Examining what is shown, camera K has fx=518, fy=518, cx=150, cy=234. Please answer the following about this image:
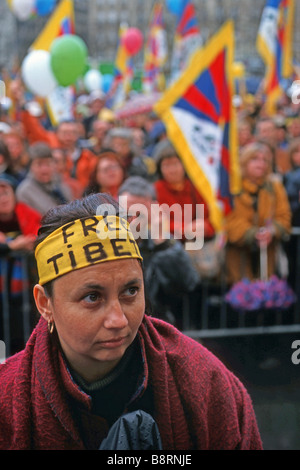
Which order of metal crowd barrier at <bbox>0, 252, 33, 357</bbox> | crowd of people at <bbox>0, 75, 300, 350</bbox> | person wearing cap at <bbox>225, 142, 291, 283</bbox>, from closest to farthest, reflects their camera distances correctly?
1. crowd of people at <bbox>0, 75, 300, 350</bbox>
2. metal crowd barrier at <bbox>0, 252, 33, 357</bbox>
3. person wearing cap at <bbox>225, 142, 291, 283</bbox>

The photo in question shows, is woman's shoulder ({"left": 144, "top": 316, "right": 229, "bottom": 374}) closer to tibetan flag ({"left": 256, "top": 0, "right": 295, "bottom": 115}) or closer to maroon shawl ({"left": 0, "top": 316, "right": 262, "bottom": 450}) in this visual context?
maroon shawl ({"left": 0, "top": 316, "right": 262, "bottom": 450})

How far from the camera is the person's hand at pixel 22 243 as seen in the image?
3.48 meters

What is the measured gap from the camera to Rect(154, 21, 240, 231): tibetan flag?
Result: 384 centimetres

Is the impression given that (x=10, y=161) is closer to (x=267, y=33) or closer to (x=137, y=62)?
(x=267, y=33)

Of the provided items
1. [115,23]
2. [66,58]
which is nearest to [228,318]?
[66,58]

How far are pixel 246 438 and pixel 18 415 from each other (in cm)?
56

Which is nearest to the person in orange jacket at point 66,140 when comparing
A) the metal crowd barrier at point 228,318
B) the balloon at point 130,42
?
the metal crowd barrier at point 228,318

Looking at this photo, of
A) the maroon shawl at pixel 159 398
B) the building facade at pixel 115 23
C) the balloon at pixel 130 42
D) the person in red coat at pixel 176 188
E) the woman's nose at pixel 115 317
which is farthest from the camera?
the building facade at pixel 115 23

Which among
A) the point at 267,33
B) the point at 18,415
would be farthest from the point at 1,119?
the point at 18,415

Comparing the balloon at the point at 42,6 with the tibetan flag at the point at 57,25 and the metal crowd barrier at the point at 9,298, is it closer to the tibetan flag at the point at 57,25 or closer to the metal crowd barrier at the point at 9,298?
the tibetan flag at the point at 57,25

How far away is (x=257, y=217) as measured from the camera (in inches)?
170

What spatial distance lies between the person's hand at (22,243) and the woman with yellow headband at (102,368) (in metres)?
2.25

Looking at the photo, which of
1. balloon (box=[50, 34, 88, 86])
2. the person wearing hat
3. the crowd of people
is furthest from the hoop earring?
balloon (box=[50, 34, 88, 86])

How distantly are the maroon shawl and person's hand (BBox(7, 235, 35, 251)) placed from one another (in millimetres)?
2244
